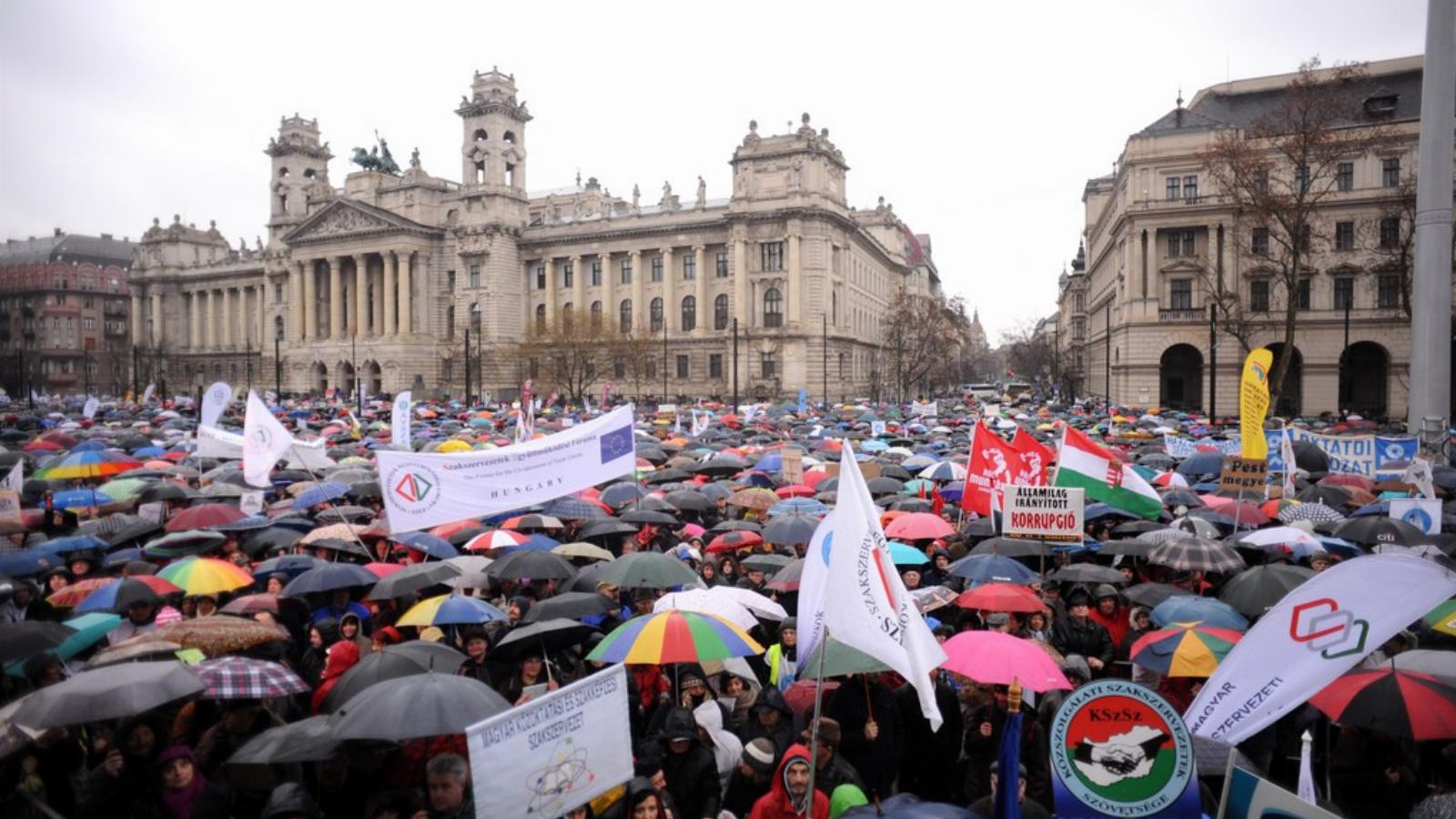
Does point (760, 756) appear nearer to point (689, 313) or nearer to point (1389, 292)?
point (1389, 292)

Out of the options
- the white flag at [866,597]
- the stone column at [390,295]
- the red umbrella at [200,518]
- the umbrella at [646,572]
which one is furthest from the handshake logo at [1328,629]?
the stone column at [390,295]

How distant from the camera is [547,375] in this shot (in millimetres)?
68062

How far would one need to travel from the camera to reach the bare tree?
35812 millimetres

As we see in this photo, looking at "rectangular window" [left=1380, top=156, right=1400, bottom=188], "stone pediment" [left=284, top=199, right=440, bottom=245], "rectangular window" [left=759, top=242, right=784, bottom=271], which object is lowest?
"rectangular window" [left=759, top=242, right=784, bottom=271]

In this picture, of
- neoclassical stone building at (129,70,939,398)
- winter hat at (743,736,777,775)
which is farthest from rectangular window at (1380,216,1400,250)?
winter hat at (743,736,777,775)

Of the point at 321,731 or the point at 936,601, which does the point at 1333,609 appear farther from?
the point at 321,731

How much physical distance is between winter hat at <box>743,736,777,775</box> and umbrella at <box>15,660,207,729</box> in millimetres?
3188

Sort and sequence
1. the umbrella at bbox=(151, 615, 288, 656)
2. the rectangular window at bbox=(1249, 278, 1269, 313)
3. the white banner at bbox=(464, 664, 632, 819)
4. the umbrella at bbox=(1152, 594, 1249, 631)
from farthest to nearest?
1. the rectangular window at bbox=(1249, 278, 1269, 313)
2. the umbrella at bbox=(1152, 594, 1249, 631)
3. the umbrella at bbox=(151, 615, 288, 656)
4. the white banner at bbox=(464, 664, 632, 819)

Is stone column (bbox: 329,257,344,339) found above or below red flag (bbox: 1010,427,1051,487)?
above

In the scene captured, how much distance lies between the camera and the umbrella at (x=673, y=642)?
21.7ft

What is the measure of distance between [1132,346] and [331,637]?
5061 cm

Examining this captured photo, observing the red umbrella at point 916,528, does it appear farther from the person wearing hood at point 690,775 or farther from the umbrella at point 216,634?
the umbrella at point 216,634

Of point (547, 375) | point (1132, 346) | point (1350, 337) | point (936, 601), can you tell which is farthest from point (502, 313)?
point (936, 601)

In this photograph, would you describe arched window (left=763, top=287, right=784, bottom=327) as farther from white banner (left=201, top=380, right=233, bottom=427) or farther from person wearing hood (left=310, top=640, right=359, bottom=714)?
person wearing hood (left=310, top=640, right=359, bottom=714)
